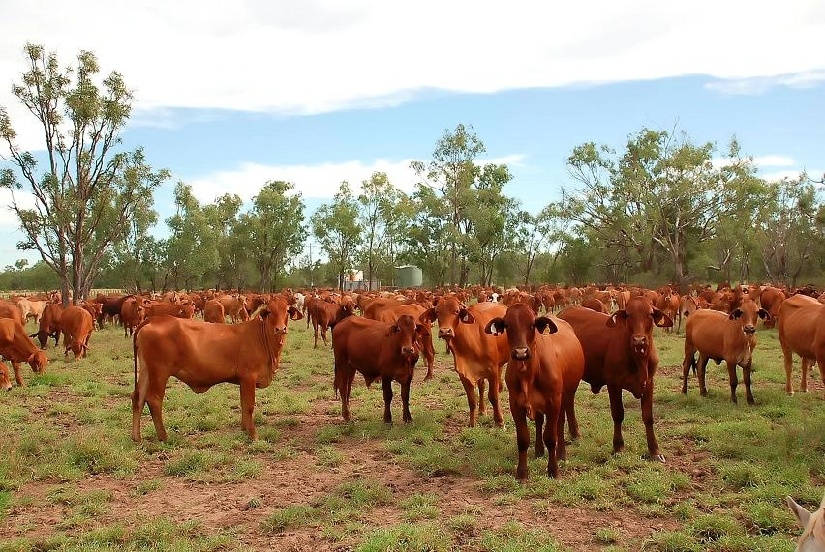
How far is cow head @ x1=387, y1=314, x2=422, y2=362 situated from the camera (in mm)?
9781

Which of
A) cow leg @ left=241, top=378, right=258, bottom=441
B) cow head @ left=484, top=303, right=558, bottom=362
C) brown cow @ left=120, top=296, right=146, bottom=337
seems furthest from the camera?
brown cow @ left=120, top=296, right=146, bottom=337

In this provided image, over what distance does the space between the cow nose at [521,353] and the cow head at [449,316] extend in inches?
127

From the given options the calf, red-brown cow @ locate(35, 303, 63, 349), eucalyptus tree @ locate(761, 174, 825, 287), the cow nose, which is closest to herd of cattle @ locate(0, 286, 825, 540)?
the cow nose

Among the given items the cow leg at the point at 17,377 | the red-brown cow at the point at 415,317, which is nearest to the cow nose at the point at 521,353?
the red-brown cow at the point at 415,317

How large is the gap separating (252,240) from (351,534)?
64.2m

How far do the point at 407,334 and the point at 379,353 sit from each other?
75cm

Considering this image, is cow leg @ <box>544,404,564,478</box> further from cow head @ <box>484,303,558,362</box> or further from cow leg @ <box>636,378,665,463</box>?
cow leg @ <box>636,378,665,463</box>

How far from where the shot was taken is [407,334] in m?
9.89

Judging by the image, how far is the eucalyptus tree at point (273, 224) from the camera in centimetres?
6631

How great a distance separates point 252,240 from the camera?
6756cm

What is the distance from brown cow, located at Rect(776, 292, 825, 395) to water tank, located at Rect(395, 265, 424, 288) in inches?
2666

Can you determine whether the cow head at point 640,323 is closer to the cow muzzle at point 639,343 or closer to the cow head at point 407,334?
the cow muzzle at point 639,343

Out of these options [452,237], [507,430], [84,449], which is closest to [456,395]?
[507,430]

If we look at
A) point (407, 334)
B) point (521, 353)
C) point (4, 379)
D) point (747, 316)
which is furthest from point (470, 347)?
point (4, 379)
